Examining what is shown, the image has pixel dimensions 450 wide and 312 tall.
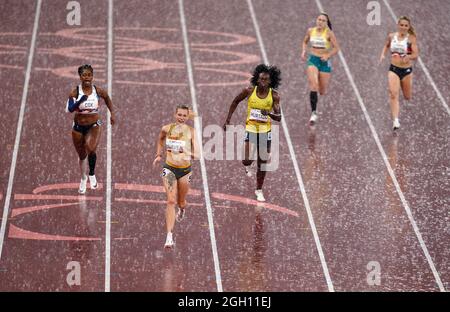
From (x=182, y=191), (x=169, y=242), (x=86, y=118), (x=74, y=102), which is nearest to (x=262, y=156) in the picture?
(x=182, y=191)

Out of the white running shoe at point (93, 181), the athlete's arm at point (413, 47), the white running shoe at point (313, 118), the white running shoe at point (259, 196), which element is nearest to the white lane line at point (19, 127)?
the white running shoe at point (93, 181)

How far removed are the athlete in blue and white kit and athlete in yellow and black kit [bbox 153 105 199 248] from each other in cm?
153

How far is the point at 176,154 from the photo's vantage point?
16.9 m

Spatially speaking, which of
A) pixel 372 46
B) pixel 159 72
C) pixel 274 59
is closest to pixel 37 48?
pixel 159 72

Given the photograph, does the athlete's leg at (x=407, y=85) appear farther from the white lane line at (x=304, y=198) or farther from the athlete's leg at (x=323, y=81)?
the white lane line at (x=304, y=198)

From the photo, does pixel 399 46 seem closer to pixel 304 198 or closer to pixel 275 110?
pixel 304 198

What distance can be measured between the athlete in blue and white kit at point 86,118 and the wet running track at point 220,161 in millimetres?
467

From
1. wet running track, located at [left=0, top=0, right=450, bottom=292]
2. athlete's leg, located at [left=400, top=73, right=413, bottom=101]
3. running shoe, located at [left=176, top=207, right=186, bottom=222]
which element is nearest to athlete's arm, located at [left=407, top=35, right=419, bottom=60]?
athlete's leg, located at [left=400, top=73, right=413, bottom=101]

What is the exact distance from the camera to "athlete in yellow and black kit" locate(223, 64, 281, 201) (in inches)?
718

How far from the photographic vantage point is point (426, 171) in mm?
20578

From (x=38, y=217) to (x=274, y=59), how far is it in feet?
25.3

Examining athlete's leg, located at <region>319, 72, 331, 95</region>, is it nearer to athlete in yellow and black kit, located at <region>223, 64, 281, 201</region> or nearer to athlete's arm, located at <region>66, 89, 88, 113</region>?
athlete in yellow and black kit, located at <region>223, 64, 281, 201</region>

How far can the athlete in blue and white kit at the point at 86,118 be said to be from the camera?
720 inches

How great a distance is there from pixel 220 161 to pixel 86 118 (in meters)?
2.80
